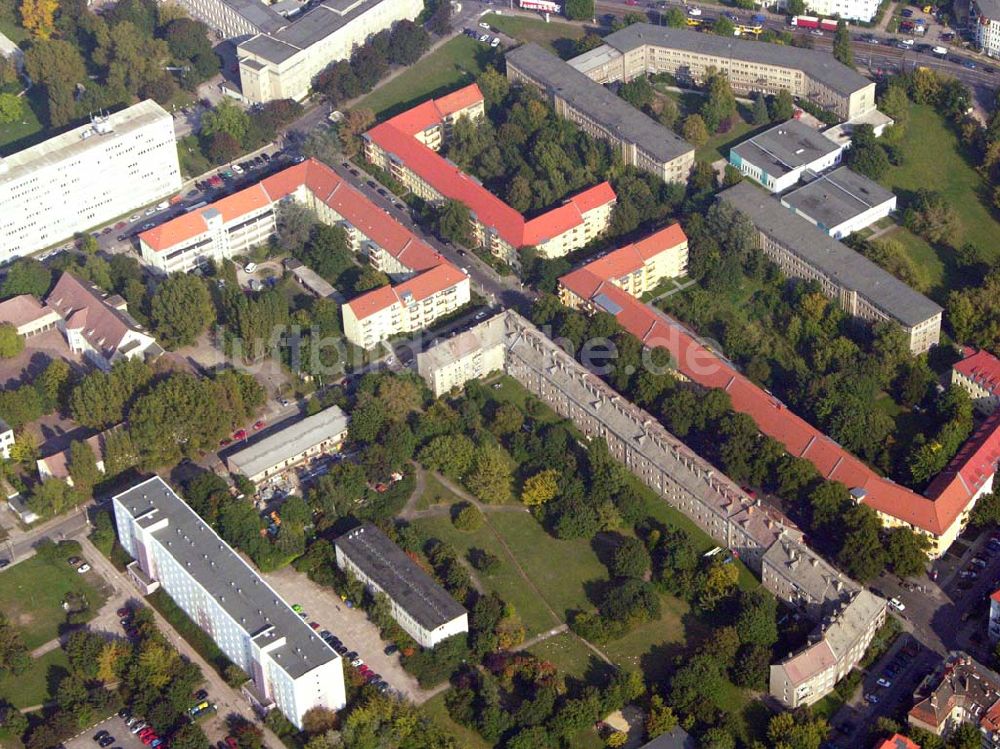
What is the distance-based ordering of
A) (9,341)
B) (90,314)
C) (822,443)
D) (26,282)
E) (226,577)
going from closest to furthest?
1. (226,577)
2. (822,443)
3. (9,341)
4. (90,314)
5. (26,282)

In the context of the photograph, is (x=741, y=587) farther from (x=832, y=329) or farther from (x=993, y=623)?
(x=832, y=329)

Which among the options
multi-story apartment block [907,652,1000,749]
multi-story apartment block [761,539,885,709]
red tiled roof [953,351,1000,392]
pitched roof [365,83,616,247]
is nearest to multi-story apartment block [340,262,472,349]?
pitched roof [365,83,616,247]

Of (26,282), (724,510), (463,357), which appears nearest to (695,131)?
(463,357)

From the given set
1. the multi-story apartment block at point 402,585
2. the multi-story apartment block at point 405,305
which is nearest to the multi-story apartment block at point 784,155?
the multi-story apartment block at point 405,305

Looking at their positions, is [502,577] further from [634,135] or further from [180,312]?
[634,135]

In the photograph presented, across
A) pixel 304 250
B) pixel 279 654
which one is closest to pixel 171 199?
pixel 304 250

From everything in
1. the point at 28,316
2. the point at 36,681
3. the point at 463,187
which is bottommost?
the point at 36,681

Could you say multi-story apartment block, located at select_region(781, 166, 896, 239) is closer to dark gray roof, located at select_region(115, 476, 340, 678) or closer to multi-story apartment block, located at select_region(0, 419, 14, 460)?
dark gray roof, located at select_region(115, 476, 340, 678)
